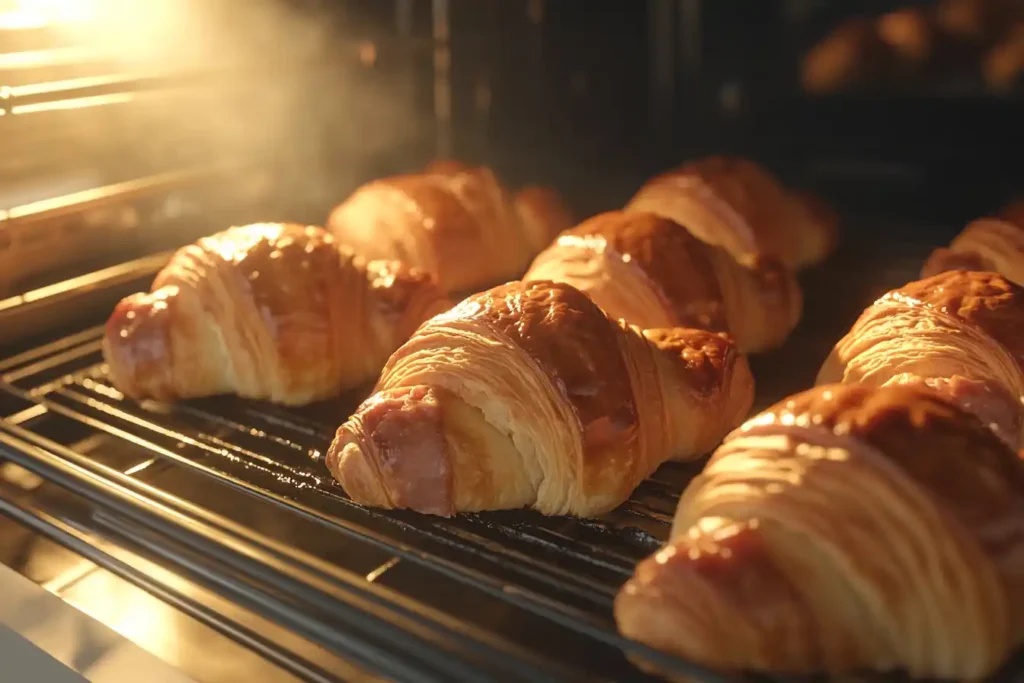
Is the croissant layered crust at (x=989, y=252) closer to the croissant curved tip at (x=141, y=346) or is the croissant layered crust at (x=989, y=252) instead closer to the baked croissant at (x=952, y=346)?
the baked croissant at (x=952, y=346)

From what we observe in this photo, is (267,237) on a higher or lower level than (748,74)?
lower

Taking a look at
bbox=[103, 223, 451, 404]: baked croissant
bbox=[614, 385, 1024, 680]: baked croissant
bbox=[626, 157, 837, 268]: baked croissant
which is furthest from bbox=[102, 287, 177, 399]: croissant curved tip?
bbox=[626, 157, 837, 268]: baked croissant

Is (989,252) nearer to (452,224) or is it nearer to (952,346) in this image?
(952,346)

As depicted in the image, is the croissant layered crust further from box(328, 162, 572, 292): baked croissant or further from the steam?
the steam

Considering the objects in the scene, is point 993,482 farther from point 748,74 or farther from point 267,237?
point 748,74

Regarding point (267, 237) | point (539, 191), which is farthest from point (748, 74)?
point (267, 237)

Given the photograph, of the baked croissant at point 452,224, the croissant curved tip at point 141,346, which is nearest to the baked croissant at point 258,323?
the croissant curved tip at point 141,346

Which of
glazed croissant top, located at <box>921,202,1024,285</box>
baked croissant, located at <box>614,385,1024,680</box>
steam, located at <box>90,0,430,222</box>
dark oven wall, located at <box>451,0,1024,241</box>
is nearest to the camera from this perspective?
baked croissant, located at <box>614,385,1024,680</box>

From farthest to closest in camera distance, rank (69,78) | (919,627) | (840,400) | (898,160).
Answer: (898,160), (69,78), (840,400), (919,627)
